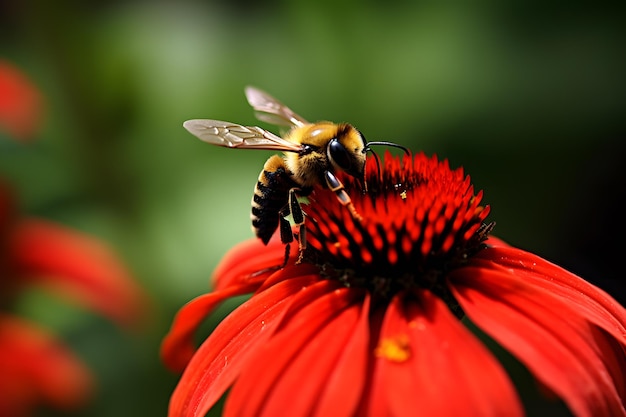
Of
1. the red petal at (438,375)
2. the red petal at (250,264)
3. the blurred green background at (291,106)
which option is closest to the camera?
the red petal at (438,375)

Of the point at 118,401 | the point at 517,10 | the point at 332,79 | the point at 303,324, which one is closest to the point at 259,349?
the point at 303,324

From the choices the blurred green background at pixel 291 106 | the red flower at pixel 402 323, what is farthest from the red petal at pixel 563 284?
the blurred green background at pixel 291 106

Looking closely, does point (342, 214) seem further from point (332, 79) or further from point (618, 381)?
point (332, 79)

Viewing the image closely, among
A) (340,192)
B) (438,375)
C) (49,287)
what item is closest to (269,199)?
(340,192)

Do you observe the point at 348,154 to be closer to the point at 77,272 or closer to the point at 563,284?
the point at 563,284

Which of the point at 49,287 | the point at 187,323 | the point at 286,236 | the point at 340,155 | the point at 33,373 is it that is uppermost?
the point at 340,155

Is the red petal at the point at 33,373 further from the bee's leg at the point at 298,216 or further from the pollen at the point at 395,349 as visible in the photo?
the pollen at the point at 395,349

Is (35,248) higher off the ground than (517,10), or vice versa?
(517,10)
